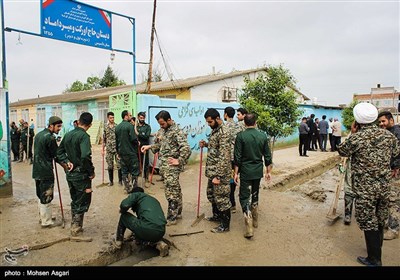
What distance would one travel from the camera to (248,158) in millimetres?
4590

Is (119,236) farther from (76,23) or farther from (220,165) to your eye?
(76,23)

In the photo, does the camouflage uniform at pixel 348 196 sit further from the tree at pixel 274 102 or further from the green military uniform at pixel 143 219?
the tree at pixel 274 102

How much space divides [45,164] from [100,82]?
43552 millimetres

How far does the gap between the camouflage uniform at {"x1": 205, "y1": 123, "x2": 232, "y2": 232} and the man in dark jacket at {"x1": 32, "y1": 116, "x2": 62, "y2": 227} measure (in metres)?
2.49

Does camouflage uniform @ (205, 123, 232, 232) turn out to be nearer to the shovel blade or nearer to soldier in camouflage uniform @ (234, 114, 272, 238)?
soldier in camouflage uniform @ (234, 114, 272, 238)

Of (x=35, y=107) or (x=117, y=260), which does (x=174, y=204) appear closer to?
(x=117, y=260)

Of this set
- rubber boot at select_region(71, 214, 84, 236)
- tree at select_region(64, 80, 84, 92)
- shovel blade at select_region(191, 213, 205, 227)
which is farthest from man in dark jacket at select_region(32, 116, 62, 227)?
tree at select_region(64, 80, 84, 92)

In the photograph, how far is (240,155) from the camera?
15.2ft

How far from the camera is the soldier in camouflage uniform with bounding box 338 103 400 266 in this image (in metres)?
3.52

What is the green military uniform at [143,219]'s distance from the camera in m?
3.87

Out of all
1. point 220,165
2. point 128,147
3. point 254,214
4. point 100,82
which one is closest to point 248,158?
point 220,165
